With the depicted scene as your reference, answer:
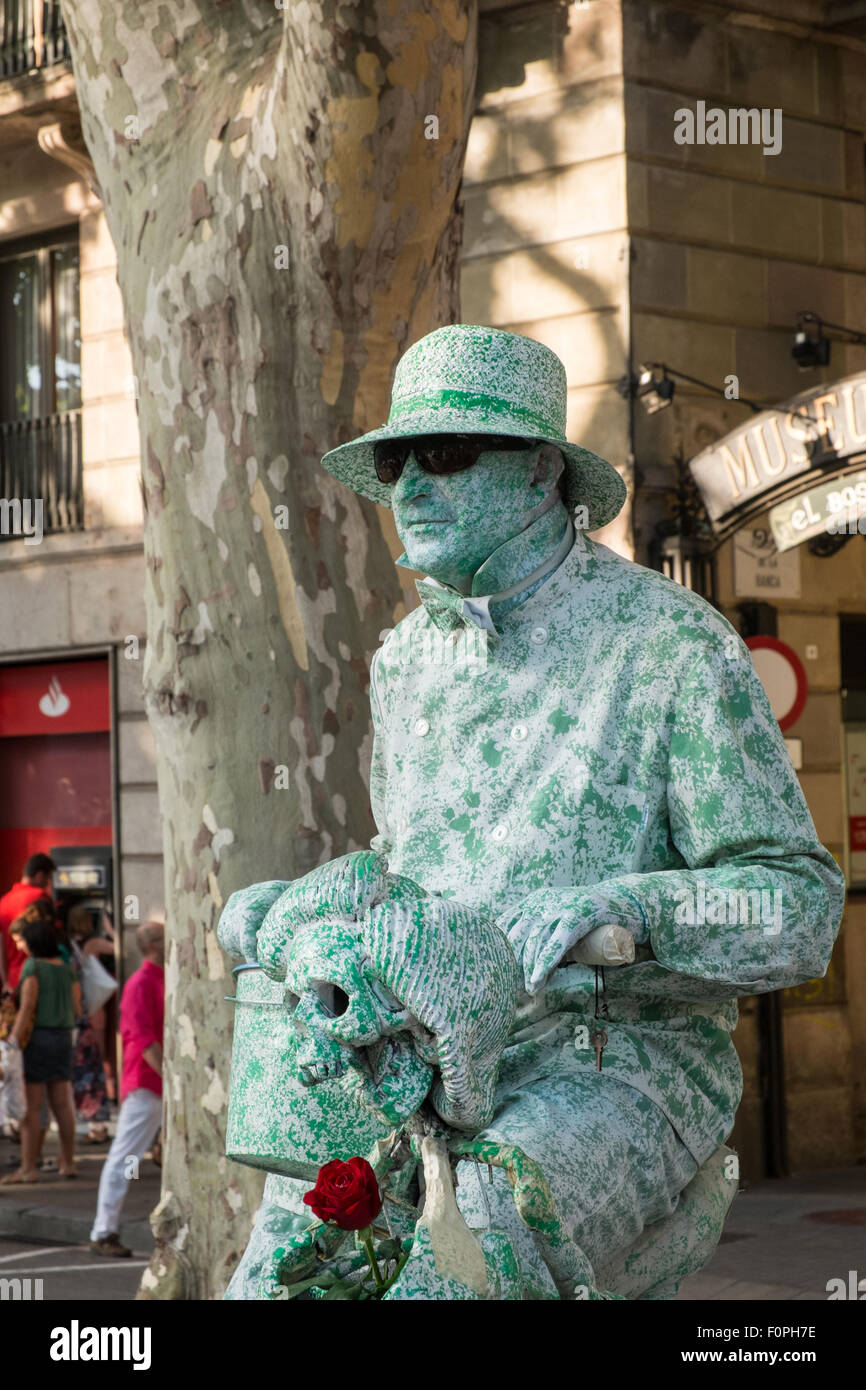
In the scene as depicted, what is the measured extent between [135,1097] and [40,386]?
7.14 m

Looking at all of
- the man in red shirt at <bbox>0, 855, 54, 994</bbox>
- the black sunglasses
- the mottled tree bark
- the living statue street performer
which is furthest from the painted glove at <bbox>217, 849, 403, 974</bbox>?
the man in red shirt at <bbox>0, 855, 54, 994</bbox>

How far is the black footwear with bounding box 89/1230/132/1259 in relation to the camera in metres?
9.64

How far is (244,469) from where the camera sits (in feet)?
19.0

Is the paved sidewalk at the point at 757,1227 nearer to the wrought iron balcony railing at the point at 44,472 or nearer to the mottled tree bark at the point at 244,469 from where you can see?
the mottled tree bark at the point at 244,469

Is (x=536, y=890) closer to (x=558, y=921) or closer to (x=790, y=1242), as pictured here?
(x=558, y=921)

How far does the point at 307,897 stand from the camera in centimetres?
214

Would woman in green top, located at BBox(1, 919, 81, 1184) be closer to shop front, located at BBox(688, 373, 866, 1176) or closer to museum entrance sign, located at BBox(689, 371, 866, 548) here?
shop front, located at BBox(688, 373, 866, 1176)

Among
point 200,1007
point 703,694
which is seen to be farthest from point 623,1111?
point 200,1007

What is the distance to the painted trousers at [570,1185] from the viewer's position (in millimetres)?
2201

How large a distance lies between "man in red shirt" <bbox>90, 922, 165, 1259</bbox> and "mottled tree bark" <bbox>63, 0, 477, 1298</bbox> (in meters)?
3.63

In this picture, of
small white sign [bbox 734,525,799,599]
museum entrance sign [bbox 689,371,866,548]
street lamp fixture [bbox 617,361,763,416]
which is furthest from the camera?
small white sign [bbox 734,525,799,599]

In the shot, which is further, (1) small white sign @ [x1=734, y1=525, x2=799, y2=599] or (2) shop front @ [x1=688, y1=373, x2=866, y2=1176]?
(1) small white sign @ [x1=734, y1=525, x2=799, y2=599]

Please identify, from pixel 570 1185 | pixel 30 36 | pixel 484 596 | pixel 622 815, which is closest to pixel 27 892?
pixel 30 36

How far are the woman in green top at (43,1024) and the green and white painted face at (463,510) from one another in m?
9.19
